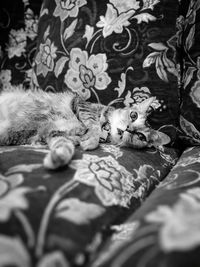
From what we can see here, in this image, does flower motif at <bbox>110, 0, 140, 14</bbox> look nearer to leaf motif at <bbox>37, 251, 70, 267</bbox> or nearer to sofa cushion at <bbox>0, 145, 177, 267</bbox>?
sofa cushion at <bbox>0, 145, 177, 267</bbox>

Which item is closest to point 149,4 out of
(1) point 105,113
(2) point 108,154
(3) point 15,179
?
(1) point 105,113

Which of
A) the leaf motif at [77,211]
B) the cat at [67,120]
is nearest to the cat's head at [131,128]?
the cat at [67,120]

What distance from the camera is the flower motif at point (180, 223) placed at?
0.40m

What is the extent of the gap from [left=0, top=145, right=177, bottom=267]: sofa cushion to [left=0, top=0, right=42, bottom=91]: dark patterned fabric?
2.21ft

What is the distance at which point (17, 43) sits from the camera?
1355mm

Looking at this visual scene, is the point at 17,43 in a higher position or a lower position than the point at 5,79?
higher

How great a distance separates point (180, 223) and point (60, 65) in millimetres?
848

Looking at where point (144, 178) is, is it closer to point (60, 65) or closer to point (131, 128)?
point (131, 128)

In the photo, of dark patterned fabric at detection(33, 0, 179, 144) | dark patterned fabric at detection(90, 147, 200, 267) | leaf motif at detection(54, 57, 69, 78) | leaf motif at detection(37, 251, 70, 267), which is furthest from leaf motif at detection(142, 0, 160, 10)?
leaf motif at detection(37, 251, 70, 267)

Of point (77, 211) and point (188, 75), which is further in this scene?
point (188, 75)

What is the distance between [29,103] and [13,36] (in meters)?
0.44

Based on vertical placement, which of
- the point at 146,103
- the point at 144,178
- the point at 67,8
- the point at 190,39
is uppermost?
the point at 67,8

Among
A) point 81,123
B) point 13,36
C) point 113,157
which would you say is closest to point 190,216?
point 113,157

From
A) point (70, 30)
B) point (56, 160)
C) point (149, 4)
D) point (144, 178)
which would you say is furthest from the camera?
point (70, 30)
